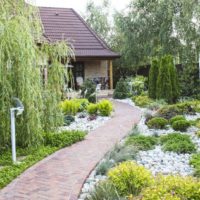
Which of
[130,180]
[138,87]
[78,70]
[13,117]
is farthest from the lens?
[78,70]

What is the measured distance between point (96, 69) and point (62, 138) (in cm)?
1480

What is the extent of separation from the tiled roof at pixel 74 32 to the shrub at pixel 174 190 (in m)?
16.8

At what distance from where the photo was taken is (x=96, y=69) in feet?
75.5

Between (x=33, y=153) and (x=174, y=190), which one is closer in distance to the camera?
(x=174, y=190)

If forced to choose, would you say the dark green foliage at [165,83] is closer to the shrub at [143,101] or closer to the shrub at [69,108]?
the shrub at [143,101]

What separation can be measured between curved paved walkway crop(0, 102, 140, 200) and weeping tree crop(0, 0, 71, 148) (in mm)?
843

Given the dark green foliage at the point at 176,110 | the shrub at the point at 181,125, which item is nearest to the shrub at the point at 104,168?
the shrub at the point at 181,125

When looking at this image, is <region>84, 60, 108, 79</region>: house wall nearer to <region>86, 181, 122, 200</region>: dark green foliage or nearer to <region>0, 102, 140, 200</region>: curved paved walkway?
<region>0, 102, 140, 200</region>: curved paved walkway

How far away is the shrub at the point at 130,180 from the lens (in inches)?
187

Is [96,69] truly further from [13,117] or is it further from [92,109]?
[13,117]

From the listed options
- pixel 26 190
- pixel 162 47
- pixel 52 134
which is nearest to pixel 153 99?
pixel 162 47

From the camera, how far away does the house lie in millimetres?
21273

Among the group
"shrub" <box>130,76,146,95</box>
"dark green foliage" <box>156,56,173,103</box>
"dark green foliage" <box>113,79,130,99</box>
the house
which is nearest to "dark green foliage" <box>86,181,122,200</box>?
"dark green foliage" <box>156,56,173,103</box>

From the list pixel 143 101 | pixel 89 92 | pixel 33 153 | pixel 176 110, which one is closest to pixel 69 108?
pixel 89 92
